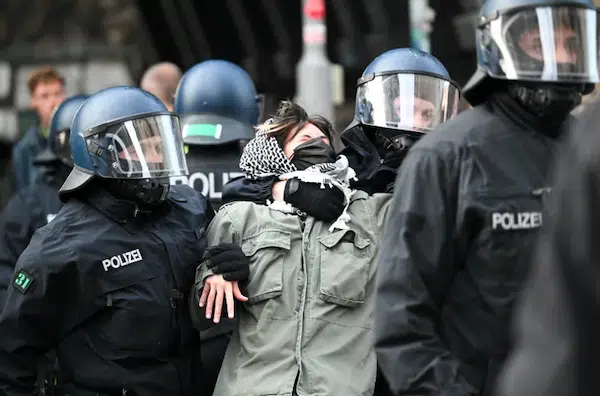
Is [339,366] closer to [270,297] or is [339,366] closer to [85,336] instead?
[270,297]

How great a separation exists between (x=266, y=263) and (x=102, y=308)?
56 centimetres

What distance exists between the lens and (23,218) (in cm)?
617

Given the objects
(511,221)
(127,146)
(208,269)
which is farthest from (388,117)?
(511,221)

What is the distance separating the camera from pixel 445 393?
3.09 meters

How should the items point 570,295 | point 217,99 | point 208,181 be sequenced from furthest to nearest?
1. point 217,99
2. point 208,181
3. point 570,295

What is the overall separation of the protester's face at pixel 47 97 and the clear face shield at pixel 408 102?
4.87 meters

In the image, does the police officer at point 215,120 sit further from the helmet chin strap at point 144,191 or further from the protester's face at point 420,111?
the protester's face at point 420,111

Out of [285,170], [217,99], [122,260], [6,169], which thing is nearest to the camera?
[122,260]

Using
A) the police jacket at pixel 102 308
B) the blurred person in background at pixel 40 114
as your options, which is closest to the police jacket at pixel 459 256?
the police jacket at pixel 102 308

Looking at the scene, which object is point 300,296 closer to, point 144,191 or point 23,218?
point 144,191

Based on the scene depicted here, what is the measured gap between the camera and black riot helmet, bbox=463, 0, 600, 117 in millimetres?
3146

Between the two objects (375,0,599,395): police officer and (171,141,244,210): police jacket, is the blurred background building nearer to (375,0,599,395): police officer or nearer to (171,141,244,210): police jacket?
(171,141,244,210): police jacket

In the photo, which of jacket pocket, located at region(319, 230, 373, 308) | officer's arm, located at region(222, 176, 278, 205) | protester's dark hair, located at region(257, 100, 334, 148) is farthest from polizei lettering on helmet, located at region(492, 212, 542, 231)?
protester's dark hair, located at region(257, 100, 334, 148)

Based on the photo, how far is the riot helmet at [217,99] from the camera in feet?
20.0
